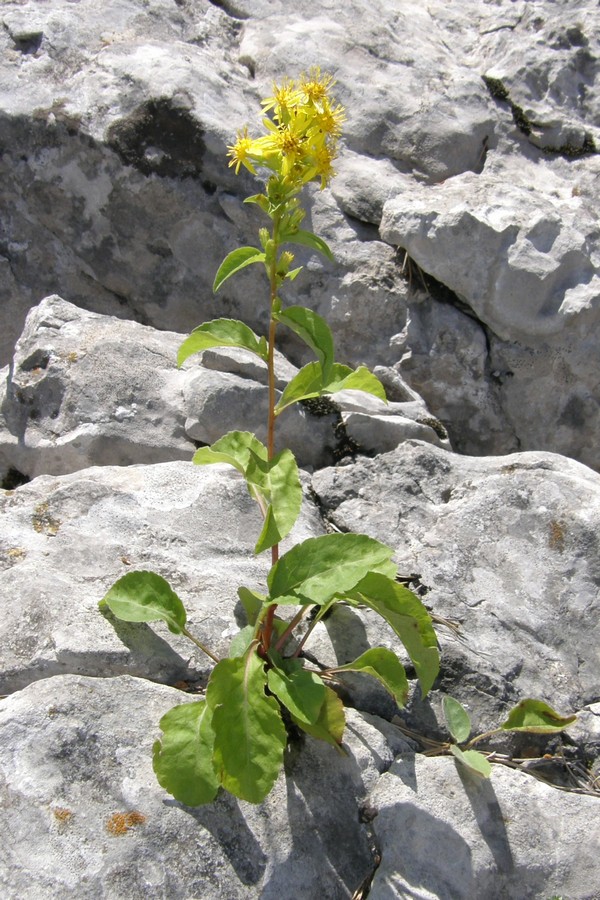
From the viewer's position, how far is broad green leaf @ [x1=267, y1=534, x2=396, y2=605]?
2.57 m

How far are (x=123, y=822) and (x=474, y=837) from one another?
111cm

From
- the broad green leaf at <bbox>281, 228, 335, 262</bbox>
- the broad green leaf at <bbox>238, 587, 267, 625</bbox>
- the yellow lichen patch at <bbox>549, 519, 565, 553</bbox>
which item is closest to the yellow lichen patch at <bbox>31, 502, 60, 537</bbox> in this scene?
the broad green leaf at <bbox>238, 587, 267, 625</bbox>

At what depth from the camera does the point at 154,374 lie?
409 centimetres

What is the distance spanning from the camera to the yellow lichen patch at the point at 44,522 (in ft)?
10.9

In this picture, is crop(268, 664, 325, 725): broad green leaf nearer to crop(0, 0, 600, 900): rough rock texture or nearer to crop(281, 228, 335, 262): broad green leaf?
crop(0, 0, 600, 900): rough rock texture

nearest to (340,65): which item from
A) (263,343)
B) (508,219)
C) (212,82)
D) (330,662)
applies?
(212,82)

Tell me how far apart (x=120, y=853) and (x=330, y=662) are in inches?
38.7

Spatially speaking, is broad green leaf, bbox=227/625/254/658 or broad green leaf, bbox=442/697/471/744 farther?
broad green leaf, bbox=442/697/471/744

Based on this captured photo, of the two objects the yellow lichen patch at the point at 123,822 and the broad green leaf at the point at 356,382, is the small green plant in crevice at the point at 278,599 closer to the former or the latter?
the broad green leaf at the point at 356,382

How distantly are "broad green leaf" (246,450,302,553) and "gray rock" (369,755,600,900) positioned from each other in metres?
0.91

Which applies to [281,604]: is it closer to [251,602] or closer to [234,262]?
[251,602]

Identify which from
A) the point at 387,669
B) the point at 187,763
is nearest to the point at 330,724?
the point at 387,669

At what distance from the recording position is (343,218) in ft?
16.0

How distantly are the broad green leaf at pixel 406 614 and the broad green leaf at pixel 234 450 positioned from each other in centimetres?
61
